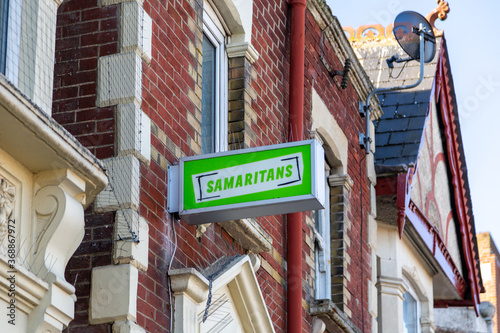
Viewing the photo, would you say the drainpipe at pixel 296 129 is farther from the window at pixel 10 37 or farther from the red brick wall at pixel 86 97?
the window at pixel 10 37

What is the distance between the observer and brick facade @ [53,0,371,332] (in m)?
7.85

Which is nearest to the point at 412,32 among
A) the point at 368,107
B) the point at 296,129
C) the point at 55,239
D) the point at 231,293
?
the point at 368,107

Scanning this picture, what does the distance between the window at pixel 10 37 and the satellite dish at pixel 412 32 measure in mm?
7377

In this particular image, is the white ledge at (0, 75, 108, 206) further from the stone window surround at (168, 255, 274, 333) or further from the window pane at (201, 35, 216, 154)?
the window pane at (201, 35, 216, 154)

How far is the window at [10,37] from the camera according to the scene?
6641 millimetres

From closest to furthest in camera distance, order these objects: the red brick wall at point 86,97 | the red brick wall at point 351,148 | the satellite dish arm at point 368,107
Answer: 1. the red brick wall at point 86,97
2. the red brick wall at point 351,148
3. the satellite dish arm at point 368,107

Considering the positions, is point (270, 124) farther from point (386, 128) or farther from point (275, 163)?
point (386, 128)

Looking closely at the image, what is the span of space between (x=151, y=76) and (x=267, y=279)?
2.38 m

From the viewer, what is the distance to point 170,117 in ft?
28.0

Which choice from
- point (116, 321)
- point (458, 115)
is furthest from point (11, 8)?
point (458, 115)

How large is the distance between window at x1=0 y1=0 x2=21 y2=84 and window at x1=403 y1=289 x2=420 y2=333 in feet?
30.6

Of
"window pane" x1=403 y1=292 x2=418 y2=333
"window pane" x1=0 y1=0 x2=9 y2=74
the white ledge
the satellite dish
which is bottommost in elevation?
the white ledge

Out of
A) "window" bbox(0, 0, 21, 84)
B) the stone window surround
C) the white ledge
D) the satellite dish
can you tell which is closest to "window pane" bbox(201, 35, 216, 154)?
the stone window surround

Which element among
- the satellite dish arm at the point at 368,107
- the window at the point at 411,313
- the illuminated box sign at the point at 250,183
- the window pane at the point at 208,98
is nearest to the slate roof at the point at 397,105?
the satellite dish arm at the point at 368,107
